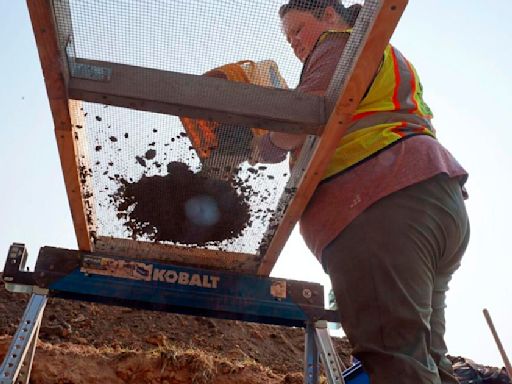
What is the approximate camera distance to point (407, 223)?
156 centimetres

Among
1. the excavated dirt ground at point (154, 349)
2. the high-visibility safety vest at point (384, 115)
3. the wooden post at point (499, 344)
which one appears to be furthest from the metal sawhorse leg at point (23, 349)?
the wooden post at point (499, 344)

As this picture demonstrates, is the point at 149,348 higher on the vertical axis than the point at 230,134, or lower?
higher

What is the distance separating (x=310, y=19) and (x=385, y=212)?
703mm

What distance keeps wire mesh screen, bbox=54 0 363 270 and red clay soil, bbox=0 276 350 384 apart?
2.01 m

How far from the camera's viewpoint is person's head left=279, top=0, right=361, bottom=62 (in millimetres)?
1776

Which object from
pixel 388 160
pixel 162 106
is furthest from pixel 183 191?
pixel 388 160

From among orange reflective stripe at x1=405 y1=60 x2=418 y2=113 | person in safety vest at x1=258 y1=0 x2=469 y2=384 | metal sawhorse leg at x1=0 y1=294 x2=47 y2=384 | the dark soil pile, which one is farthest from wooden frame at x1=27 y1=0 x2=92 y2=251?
orange reflective stripe at x1=405 y1=60 x2=418 y2=113

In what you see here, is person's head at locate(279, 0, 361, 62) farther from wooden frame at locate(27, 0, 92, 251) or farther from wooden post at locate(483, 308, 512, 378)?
wooden post at locate(483, 308, 512, 378)

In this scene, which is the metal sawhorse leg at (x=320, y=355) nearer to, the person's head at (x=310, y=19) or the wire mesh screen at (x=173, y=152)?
the wire mesh screen at (x=173, y=152)

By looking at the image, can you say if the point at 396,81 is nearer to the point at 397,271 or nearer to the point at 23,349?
the point at 397,271

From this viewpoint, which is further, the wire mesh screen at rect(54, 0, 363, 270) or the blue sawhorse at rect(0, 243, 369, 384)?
the blue sawhorse at rect(0, 243, 369, 384)

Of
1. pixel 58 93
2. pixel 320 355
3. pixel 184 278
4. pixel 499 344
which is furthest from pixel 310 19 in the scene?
pixel 499 344

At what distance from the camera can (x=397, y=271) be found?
4.95 ft

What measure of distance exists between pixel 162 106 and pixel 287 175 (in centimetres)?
63
